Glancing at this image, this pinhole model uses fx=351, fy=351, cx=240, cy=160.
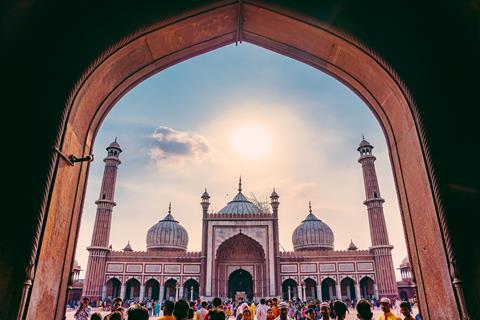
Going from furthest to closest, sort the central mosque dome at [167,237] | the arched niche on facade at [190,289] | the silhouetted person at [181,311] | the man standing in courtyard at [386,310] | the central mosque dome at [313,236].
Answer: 1. the central mosque dome at [313,236]
2. the central mosque dome at [167,237]
3. the arched niche on facade at [190,289]
4. the man standing in courtyard at [386,310]
5. the silhouetted person at [181,311]

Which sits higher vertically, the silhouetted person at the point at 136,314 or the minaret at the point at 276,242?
the minaret at the point at 276,242

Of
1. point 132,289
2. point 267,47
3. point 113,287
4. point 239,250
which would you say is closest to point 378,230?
point 239,250

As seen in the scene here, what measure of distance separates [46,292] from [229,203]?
2771 cm

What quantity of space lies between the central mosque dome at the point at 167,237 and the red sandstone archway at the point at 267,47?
26.2 metres

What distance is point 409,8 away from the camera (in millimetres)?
3730

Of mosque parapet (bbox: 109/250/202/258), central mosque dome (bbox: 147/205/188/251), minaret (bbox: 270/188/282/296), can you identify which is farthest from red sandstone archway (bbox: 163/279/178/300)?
minaret (bbox: 270/188/282/296)

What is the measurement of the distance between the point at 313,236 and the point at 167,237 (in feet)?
40.5

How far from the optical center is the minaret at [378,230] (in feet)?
76.9

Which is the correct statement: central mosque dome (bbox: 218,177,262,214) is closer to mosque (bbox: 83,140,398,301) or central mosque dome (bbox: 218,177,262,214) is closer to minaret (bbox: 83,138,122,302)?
mosque (bbox: 83,140,398,301)

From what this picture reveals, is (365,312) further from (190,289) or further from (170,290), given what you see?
(170,290)

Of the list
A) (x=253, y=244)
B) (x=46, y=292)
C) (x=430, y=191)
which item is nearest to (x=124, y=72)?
(x=46, y=292)

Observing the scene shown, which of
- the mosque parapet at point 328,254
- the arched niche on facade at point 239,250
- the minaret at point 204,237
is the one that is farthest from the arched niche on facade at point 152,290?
the mosque parapet at point 328,254

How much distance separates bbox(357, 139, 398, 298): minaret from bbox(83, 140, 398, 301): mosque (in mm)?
64

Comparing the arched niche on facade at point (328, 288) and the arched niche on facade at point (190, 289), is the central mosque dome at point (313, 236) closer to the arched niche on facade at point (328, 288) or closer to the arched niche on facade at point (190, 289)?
the arched niche on facade at point (328, 288)
